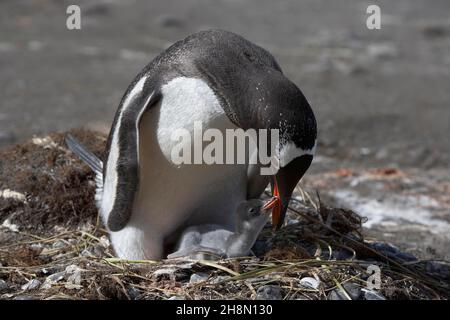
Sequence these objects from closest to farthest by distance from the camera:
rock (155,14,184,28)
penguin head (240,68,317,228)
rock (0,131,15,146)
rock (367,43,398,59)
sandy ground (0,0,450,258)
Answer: penguin head (240,68,317,228) < rock (0,131,15,146) < sandy ground (0,0,450,258) < rock (367,43,398,59) < rock (155,14,184,28)

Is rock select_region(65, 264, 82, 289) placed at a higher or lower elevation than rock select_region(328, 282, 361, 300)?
higher

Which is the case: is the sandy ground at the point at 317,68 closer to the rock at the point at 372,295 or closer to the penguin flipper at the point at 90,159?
the rock at the point at 372,295

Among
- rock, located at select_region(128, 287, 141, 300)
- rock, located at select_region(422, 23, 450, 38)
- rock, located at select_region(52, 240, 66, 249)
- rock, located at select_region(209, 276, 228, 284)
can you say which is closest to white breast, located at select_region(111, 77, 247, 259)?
rock, located at select_region(52, 240, 66, 249)

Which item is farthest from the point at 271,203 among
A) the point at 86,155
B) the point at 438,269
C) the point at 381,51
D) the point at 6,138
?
the point at 381,51

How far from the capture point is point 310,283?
3367mm

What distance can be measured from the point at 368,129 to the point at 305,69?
2236 mm

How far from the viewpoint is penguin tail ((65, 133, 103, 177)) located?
433 cm

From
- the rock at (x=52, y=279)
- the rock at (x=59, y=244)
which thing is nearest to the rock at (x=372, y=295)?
the rock at (x=52, y=279)

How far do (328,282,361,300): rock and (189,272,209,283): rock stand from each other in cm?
56

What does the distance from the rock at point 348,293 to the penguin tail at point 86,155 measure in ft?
5.17

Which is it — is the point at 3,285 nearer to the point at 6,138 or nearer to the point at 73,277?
the point at 73,277

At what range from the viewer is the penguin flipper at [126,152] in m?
3.58

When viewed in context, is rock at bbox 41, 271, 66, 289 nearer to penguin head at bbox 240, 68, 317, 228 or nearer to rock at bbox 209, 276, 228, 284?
rock at bbox 209, 276, 228, 284

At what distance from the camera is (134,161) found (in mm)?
3602
